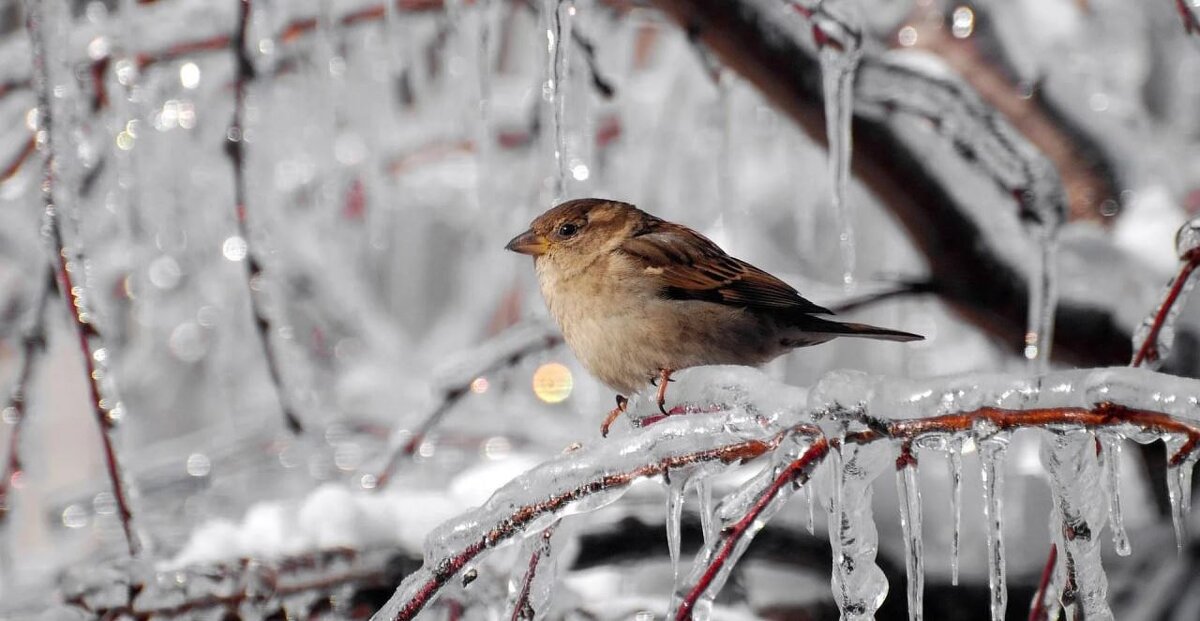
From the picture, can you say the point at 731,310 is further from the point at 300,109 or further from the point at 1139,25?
the point at 1139,25

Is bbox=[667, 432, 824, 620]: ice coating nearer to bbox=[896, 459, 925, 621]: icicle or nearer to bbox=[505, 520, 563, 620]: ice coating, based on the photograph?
bbox=[896, 459, 925, 621]: icicle

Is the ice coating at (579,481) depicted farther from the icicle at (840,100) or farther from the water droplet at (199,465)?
the water droplet at (199,465)

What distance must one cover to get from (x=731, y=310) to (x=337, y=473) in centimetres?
246

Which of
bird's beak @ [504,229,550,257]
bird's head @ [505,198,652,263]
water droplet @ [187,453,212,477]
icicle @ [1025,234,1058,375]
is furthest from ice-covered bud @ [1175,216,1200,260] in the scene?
water droplet @ [187,453,212,477]

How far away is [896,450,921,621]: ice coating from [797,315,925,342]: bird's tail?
75 cm

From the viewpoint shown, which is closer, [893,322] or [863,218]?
[893,322]

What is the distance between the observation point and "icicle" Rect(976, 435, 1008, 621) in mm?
1229

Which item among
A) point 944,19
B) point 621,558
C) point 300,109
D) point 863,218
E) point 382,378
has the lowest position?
point 621,558

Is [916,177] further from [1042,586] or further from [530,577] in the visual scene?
[530,577]

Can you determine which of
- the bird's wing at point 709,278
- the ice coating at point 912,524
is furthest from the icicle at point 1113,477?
the bird's wing at point 709,278

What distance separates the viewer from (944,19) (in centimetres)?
484

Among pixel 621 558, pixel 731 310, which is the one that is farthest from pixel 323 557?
pixel 731 310

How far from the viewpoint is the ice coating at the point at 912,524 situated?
130 centimetres

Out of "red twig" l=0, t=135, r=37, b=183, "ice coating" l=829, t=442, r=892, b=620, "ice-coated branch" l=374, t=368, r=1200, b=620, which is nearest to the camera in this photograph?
"ice-coated branch" l=374, t=368, r=1200, b=620
